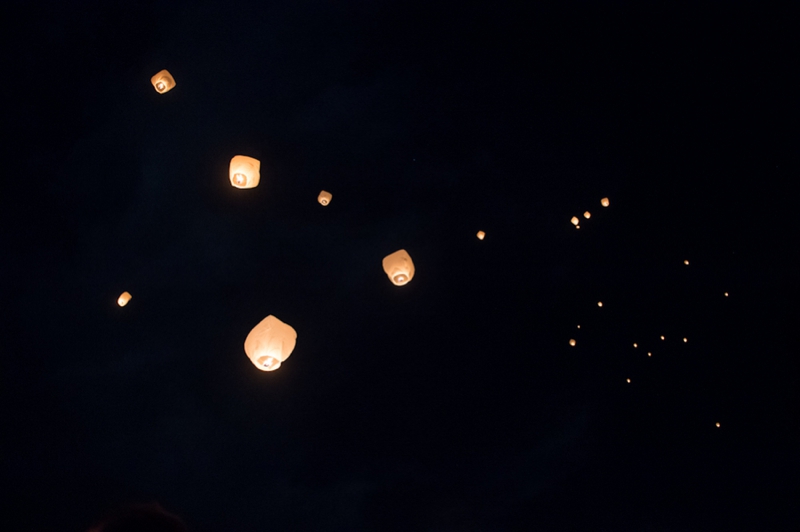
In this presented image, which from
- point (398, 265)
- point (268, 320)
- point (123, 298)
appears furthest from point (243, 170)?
point (123, 298)

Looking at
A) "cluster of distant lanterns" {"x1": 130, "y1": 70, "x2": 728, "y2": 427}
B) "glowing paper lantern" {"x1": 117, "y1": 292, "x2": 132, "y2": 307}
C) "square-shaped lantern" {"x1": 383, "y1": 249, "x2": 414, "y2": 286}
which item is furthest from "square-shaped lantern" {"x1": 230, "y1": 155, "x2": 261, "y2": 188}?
"glowing paper lantern" {"x1": 117, "y1": 292, "x2": 132, "y2": 307}

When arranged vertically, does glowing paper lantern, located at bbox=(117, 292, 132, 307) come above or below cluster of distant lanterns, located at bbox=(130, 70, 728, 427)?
above

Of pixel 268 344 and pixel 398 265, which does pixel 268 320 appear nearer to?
pixel 268 344

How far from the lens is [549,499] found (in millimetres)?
8148

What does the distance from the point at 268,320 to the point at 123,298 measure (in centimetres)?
386

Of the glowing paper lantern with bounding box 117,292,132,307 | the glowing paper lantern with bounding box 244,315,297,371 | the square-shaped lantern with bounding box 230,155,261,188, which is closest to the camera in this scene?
the glowing paper lantern with bounding box 244,315,297,371

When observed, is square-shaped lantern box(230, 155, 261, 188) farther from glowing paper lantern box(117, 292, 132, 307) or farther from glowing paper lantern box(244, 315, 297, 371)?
glowing paper lantern box(117, 292, 132, 307)

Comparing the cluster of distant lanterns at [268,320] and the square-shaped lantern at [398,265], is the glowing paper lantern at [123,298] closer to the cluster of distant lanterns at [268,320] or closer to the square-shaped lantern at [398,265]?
the cluster of distant lanterns at [268,320]

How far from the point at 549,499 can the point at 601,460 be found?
1289 millimetres

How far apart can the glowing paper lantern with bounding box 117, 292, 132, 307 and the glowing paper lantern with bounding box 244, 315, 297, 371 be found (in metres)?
3.73

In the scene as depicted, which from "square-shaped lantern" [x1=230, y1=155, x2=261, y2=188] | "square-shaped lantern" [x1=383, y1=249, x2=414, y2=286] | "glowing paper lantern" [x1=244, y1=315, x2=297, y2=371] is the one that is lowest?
"glowing paper lantern" [x1=244, y1=315, x2=297, y2=371]

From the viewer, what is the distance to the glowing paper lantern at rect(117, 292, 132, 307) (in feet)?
19.2

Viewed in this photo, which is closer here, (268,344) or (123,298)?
(268,344)

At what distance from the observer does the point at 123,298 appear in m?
5.85
